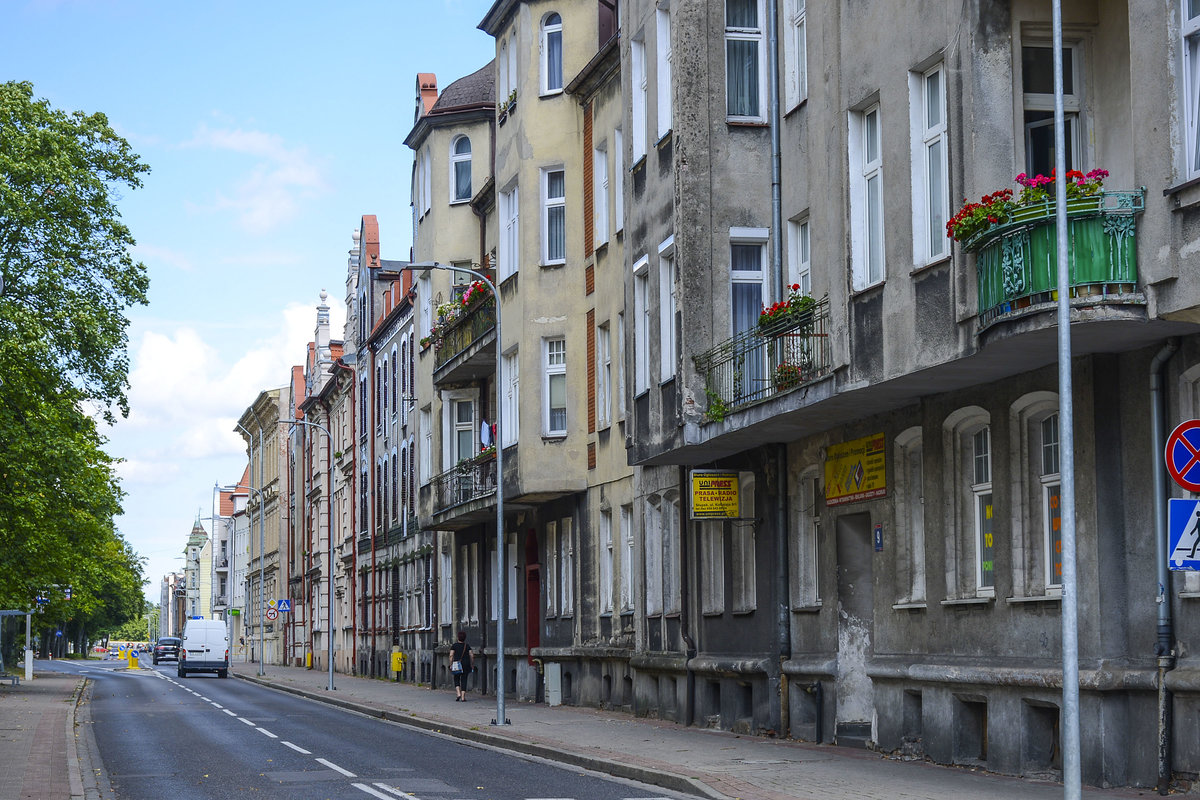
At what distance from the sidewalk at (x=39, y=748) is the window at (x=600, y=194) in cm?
1357

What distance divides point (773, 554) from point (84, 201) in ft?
76.0

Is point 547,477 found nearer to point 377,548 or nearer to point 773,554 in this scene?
point 773,554

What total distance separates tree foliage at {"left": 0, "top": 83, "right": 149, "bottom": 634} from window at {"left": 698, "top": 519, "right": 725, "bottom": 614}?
1680cm

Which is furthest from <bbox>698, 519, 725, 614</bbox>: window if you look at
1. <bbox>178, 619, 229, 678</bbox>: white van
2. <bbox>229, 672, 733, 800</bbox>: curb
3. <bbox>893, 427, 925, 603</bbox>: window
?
<bbox>178, 619, 229, 678</bbox>: white van

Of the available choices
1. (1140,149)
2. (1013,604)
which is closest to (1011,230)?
(1140,149)

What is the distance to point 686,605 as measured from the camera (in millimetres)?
27297

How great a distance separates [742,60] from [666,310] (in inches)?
161

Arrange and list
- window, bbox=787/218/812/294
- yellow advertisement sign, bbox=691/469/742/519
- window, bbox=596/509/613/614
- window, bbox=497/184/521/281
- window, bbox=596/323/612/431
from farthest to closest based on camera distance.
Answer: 1. window, bbox=497/184/521/281
2. window, bbox=596/509/613/614
3. window, bbox=596/323/612/431
4. yellow advertisement sign, bbox=691/469/742/519
5. window, bbox=787/218/812/294

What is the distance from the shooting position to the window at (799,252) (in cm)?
2314

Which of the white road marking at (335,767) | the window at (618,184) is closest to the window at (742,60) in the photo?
the window at (618,184)

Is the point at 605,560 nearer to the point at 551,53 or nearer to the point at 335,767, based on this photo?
the point at 551,53

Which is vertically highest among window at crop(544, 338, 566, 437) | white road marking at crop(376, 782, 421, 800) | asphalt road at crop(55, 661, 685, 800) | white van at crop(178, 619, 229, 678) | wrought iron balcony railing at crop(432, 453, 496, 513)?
window at crop(544, 338, 566, 437)

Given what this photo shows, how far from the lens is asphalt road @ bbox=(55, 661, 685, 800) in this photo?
1730cm

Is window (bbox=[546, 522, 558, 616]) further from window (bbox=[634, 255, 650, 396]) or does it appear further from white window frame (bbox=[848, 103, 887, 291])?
white window frame (bbox=[848, 103, 887, 291])
